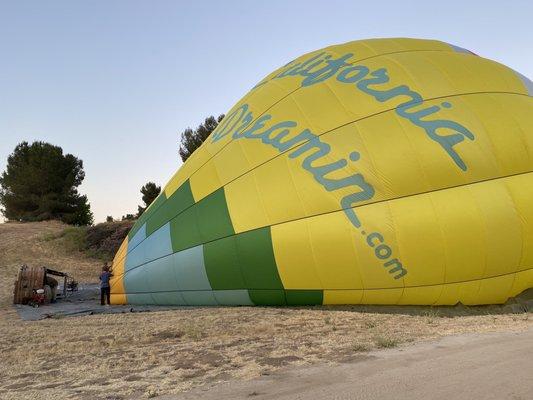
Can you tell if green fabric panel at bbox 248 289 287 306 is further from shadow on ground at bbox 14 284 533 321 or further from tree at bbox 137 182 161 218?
tree at bbox 137 182 161 218

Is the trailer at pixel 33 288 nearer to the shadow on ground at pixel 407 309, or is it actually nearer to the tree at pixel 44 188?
the shadow on ground at pixel 407 309

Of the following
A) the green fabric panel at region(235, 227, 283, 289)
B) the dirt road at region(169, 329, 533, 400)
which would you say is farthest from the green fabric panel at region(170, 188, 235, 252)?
the dirt road at region(169, 329, 533, 400)

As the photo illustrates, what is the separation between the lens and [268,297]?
942cm

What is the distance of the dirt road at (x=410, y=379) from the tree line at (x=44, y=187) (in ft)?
123

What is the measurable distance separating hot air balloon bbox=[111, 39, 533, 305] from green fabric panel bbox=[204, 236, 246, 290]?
1.1 inches

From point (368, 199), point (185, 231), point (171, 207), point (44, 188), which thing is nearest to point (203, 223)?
point (185, 231)

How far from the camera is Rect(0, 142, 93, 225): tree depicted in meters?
39.8

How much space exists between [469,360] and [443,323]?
2574 millimetres

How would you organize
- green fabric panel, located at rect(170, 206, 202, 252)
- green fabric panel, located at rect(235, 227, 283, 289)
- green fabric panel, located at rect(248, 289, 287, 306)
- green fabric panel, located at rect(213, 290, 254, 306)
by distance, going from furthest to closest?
green fabric panel, located at rect(170, 206, 202, 252) → green fabric panel, located at rect(213, 290, 254, 306) → green fabric panel, located at rect(248, 289, 287, 306) → green fabric panel, located at rect(235, 227, 283, 289)

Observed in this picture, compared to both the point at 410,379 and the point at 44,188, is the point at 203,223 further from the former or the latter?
the point at 44,188

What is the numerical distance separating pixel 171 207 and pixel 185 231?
0.88m

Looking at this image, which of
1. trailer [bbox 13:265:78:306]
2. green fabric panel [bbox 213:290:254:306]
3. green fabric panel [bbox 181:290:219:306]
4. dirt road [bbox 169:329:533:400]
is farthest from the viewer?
trailer [bbox 13:265:78:306]

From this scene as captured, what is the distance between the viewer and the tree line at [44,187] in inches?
1566

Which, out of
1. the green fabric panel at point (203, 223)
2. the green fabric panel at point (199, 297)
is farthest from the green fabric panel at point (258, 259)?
the green fabric panel at point (199, 297)
